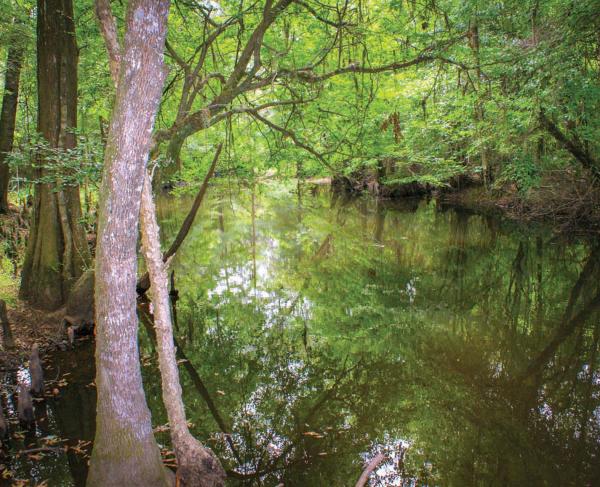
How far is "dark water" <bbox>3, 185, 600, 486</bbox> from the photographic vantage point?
16.2 feet

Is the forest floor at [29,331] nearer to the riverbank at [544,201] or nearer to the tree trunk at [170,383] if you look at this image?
the tree trunk at [170,383]

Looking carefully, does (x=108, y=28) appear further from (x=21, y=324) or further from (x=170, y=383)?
(x=21, y=324)

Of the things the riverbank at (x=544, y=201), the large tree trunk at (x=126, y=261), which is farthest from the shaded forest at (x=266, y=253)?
the riverbank at (x=544, y=201)

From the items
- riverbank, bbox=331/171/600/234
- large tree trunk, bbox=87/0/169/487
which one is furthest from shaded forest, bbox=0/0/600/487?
riverbank, bbox=331/171/600/234

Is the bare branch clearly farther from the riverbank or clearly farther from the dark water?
the riverbank

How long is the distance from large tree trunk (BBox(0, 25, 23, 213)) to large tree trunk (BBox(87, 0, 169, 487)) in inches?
364

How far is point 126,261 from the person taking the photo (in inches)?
133

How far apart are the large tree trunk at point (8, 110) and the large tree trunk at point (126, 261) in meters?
9.26

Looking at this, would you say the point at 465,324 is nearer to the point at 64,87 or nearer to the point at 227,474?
the point at 227,474

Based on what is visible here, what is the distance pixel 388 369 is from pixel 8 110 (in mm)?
12008

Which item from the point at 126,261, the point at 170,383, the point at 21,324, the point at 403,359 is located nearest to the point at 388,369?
the point at 403,359

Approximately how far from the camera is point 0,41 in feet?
29.5

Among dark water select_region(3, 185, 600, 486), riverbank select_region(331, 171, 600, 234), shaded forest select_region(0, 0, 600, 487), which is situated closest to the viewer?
shaded forest select_region(0, 0, 600, 487)

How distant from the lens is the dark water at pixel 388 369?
493cm
